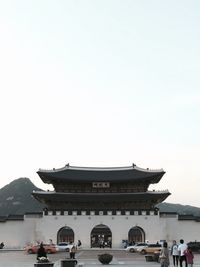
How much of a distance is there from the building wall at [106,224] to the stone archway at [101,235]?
696 mm

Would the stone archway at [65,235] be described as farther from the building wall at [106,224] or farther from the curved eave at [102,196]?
the curved eave at [102,196]

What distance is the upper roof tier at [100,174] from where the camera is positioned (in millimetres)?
60375

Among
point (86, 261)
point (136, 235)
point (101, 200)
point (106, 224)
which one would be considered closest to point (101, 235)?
point (106, 224)

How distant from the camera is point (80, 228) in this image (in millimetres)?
58719

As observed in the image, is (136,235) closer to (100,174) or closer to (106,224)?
(106,224)

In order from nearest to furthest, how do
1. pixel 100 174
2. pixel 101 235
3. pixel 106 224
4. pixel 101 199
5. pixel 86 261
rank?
pixel 86 261 < pixel 106 224 < pixel 101 235 < pixel 101 199 < pixel 100 174

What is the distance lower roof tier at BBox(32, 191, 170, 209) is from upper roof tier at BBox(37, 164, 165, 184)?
1.82 m

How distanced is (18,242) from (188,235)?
65.3ft

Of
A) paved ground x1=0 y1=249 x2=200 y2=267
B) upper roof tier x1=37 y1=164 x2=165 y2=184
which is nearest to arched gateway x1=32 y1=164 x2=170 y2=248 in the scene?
upper roof tier x1=37 y1=164 x2=165 y2=184

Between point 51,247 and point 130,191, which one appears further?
point 130,191

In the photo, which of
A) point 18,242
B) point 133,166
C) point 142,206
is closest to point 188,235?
point 142,206

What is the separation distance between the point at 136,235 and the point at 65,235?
28.1 feet

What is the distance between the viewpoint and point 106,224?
58.9 m

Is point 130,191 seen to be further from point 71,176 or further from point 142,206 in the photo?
point 71,176
